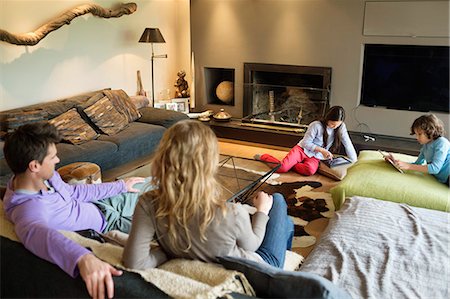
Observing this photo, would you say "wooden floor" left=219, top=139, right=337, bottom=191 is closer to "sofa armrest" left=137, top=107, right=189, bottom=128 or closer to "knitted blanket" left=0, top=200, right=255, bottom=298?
"sofa armrest" left=137, top=107, right=189, bottom=128

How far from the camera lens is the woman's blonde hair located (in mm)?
1305

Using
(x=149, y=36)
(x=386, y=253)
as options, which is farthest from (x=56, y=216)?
(x=149, y=36)

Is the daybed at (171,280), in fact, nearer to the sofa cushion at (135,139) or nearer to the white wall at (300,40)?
the sofa cushion at (135,139)

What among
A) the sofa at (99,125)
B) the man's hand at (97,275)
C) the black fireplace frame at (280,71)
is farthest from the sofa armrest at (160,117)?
the man's hand at (97,275)

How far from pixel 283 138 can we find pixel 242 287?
380cm

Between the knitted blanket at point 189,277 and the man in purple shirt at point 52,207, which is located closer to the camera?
the knitted blanket at point 189,277

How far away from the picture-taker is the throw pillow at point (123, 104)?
4.50 meters

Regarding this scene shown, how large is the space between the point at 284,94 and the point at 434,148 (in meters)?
2.49

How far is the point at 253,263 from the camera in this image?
50.3 inches

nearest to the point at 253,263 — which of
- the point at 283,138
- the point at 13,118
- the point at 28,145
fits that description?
the point at 28,145

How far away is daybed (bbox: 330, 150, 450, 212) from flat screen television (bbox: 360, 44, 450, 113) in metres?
1.60

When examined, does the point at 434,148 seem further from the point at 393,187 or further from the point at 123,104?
the point at 123,104

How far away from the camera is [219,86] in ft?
18.6

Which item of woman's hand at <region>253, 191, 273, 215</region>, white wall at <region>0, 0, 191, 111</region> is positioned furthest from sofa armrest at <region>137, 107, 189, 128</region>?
woman's hand at <region>253, 191, 273, 215</region>
